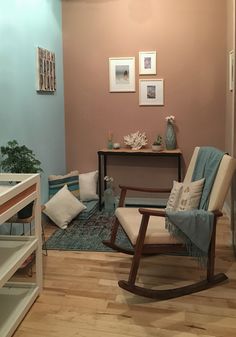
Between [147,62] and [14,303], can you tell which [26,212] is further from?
[147,62]

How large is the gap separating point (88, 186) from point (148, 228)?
2.05m

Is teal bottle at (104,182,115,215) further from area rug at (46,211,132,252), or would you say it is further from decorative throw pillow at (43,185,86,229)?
decorative throw pillow at (43,185,86,229)

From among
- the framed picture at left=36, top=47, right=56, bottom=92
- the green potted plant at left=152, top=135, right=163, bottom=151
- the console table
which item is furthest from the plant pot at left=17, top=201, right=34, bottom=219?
the green potted plant at left=152, top=135, right=163, bottom=151

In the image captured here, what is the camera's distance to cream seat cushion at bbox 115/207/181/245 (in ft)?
7.83

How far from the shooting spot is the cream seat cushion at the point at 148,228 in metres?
2.39

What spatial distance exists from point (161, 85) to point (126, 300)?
281cm

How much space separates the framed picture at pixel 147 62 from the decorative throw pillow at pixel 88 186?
141 cm

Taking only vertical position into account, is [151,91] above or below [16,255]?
above

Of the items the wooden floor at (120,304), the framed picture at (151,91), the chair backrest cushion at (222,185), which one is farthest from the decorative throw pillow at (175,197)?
the framed picture at (151,91)

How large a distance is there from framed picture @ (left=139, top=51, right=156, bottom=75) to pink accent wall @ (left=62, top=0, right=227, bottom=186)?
0.06 metres

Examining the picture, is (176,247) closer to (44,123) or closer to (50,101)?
(44,123)

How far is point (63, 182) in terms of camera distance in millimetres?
4156

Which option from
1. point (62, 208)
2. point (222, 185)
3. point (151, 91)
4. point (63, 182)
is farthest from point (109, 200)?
point (222, 185)

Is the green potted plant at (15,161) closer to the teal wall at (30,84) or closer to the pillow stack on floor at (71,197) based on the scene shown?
the teal wall at (30,84)
